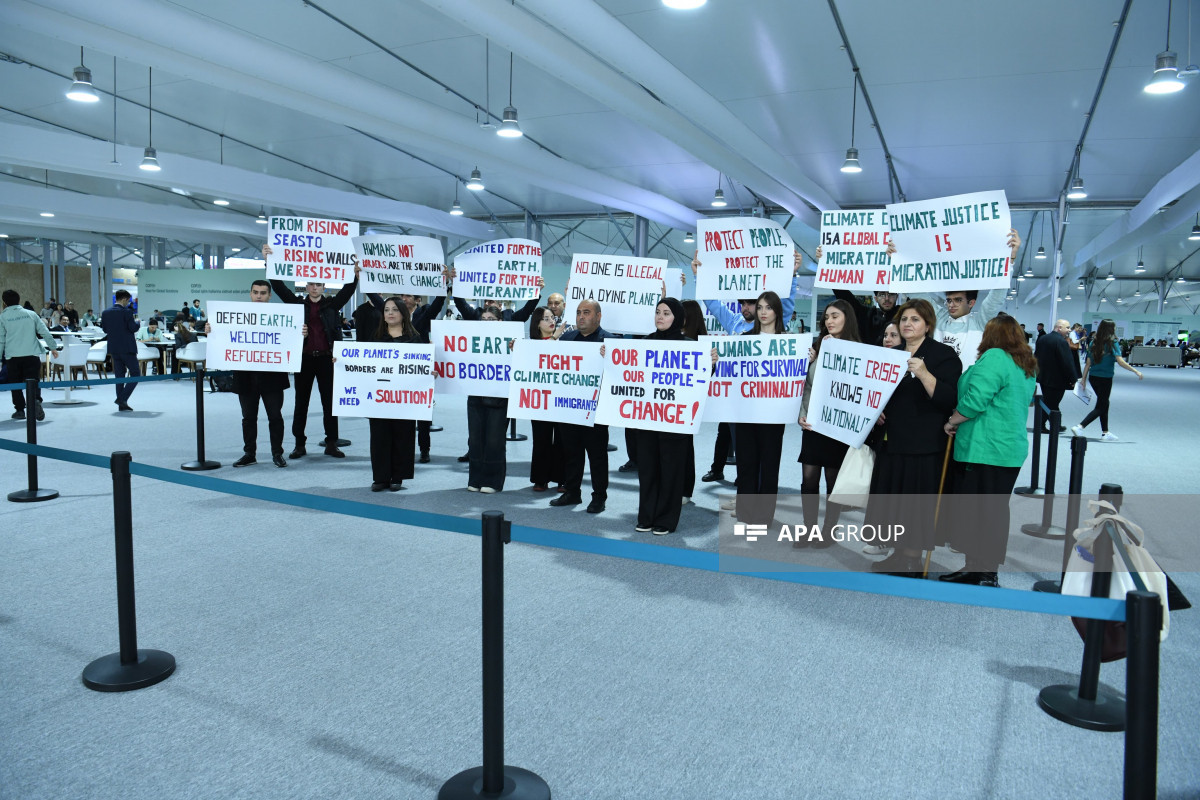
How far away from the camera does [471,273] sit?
7535 mm

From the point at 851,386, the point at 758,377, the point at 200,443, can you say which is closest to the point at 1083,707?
the point at 851,386

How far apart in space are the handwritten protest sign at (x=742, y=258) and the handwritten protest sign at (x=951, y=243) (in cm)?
88

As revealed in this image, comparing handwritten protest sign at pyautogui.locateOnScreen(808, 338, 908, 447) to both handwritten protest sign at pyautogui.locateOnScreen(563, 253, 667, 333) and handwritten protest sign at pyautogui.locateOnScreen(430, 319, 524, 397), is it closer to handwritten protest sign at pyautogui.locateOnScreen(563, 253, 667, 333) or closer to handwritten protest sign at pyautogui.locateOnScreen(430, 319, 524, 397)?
handwritten protest sign at pyautogui.locateOnScreen(563, 253, 667, 333)

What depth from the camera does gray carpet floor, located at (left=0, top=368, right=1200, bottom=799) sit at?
2613mm

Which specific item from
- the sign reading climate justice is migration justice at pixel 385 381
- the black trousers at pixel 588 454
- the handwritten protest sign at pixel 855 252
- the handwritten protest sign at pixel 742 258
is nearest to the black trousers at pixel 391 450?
the sign reading climate justice is migration justice at pixel 385 381

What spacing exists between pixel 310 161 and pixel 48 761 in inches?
693

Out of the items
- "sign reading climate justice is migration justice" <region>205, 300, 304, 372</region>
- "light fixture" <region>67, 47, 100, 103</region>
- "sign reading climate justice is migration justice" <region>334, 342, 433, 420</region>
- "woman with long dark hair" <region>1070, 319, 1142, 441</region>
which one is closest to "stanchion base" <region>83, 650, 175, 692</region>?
"sign reading climate justice is migration justice" <region>334, 342, 433, 420</region>

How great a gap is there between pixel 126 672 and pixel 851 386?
3.92 metres

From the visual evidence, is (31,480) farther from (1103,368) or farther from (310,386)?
(1103,368)

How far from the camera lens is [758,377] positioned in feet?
17.3

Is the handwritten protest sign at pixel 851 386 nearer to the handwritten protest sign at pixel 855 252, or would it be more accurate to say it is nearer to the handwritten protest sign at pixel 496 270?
the handwritten protest sign at pixel 855 252

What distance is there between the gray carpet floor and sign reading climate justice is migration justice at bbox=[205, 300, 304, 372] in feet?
6.99

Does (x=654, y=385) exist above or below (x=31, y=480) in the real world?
above

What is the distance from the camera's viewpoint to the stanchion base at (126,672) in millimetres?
3123
